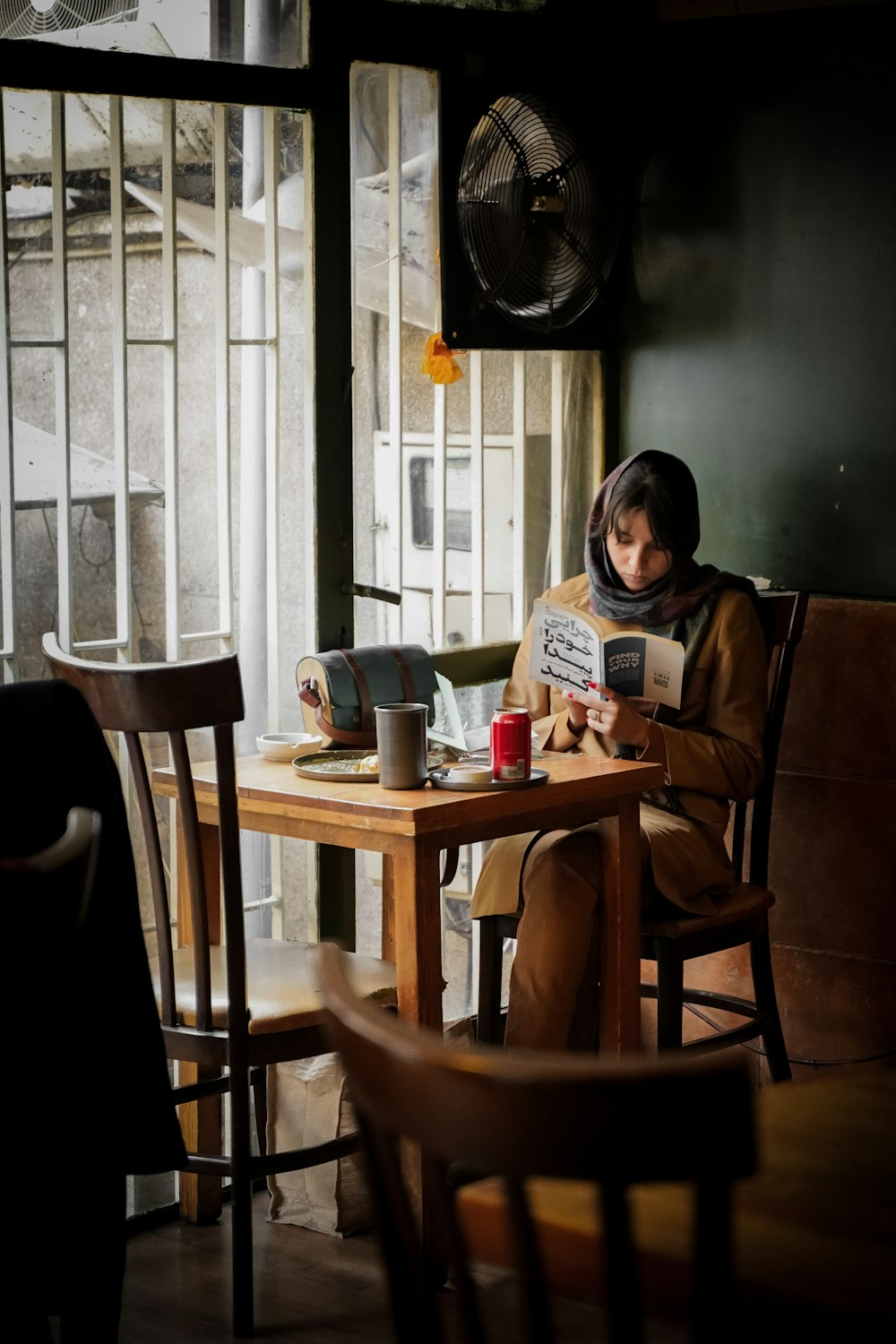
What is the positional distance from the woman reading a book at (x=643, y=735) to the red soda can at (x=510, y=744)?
0.90ft

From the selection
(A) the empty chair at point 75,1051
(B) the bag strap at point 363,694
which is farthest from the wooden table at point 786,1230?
(B) the bag strap at point 363,694

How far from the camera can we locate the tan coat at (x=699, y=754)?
9.84 feet

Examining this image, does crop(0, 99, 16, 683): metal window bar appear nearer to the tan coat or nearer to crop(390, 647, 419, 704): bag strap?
crop(390, 647, 419, 704): bag strap

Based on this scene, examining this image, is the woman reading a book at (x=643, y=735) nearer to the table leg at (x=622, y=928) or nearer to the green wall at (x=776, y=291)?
the table leg at (x=622, y=928)

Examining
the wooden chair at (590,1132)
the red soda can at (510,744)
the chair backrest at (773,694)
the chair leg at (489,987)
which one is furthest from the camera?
the chair backrest at (773,694)

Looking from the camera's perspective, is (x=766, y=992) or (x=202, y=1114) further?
(x=766, y=992)

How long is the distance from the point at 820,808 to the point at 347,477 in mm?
1195

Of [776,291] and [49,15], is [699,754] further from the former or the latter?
[49,15]

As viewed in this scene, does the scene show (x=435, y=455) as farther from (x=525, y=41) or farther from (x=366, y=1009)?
(x=366, y=1009)

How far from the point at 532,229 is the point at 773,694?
3.65ft

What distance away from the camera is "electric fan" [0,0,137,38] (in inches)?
108

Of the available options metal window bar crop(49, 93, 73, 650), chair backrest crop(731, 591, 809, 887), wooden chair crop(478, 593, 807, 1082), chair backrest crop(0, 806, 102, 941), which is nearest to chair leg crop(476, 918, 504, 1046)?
wooden chair crop(478, 593, 807, 1082)

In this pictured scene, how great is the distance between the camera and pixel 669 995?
9.54 feet

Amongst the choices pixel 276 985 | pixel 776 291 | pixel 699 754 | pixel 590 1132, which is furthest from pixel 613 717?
pixel 590 1132
